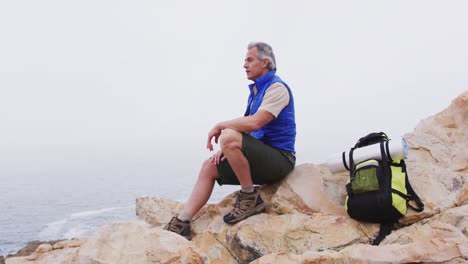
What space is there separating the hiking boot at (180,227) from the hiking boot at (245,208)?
2.13 ft

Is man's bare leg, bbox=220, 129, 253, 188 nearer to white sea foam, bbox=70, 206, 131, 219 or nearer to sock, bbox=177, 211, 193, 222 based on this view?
sock, bbox=177, 211, 193, 222

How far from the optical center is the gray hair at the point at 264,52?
6.64m

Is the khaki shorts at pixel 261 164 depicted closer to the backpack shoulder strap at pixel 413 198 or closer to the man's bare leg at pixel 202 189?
the man's bare leg at pixel 202 189

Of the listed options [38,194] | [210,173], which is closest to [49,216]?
[38,194]

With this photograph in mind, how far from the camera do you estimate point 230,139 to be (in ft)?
20.0

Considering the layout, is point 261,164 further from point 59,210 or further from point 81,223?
point 59,210

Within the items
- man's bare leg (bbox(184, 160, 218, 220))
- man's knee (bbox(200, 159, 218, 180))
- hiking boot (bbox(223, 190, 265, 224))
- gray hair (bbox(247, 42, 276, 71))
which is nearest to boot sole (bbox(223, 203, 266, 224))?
hiking boot (bbox(223, 190, 265, 224))

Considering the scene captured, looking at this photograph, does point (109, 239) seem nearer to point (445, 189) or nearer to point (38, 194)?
point (445, 189)

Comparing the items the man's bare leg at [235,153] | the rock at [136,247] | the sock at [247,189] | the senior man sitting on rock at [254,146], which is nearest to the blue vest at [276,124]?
the senior man sitting on rock at [254,146]

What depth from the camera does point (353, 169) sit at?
6312 millimetres

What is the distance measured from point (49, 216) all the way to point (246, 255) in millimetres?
104212

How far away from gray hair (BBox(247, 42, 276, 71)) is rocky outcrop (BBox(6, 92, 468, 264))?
1872 mm

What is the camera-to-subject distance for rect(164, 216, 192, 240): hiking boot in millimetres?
6582

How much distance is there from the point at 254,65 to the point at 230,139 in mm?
1363
